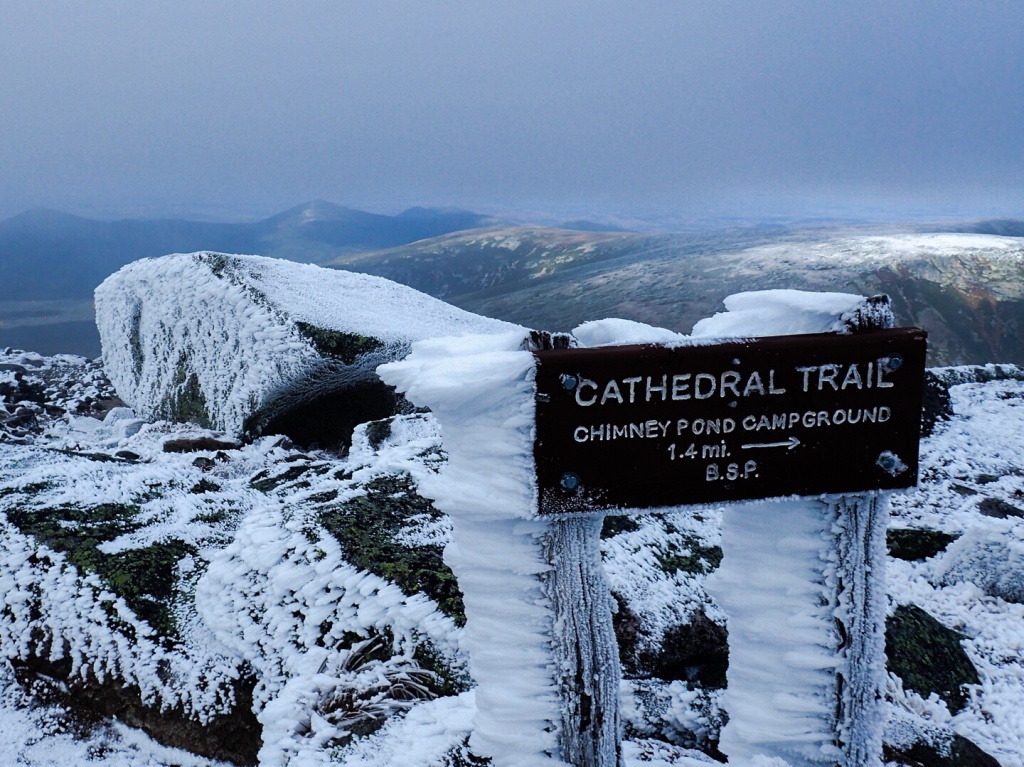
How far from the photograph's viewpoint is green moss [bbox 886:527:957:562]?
609 cm

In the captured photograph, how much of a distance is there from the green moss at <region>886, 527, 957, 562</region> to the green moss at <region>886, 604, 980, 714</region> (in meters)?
1.03

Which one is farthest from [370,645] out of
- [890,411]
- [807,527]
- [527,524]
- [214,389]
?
[214,389]

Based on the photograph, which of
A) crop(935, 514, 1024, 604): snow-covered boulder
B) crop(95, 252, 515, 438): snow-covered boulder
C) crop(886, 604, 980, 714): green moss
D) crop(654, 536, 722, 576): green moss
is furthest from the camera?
crop(95, 252, 515, 438): snow-covered boulder

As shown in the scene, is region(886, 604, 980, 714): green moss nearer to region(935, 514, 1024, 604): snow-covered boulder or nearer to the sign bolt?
region(935, 514, 1024, 604): snow-covered boulder

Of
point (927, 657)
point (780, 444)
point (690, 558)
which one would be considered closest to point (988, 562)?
point (927, 657)

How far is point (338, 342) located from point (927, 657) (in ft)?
19.8

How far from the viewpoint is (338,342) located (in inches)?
312

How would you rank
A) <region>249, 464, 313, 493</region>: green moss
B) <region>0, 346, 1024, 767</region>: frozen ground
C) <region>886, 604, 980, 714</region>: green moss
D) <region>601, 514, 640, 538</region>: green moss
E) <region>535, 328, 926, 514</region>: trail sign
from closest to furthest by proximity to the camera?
<region>535, 328, 926, 514</region>: trail sign → <region>0, 346, 1024, 767</region>: frozen ground → <region>886, 604, 980, 714</region>: green moss → <region>601, 514, 640, 538</region>: green moss → <region>249, 464, 313, 493</region>: green moss

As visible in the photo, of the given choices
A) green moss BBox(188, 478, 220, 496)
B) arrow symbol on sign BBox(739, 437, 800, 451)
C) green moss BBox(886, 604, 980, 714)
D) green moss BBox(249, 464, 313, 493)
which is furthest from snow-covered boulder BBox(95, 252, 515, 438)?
arrow symbol on sign BBox(739, 437, 800, 451)

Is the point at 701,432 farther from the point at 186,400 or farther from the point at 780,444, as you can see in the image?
the point at 186,400

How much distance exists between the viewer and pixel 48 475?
651 cm

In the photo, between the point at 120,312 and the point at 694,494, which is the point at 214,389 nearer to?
the point at 120,312

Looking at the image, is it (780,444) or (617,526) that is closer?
(780,444)

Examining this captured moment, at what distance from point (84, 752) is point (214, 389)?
5.26 metres
